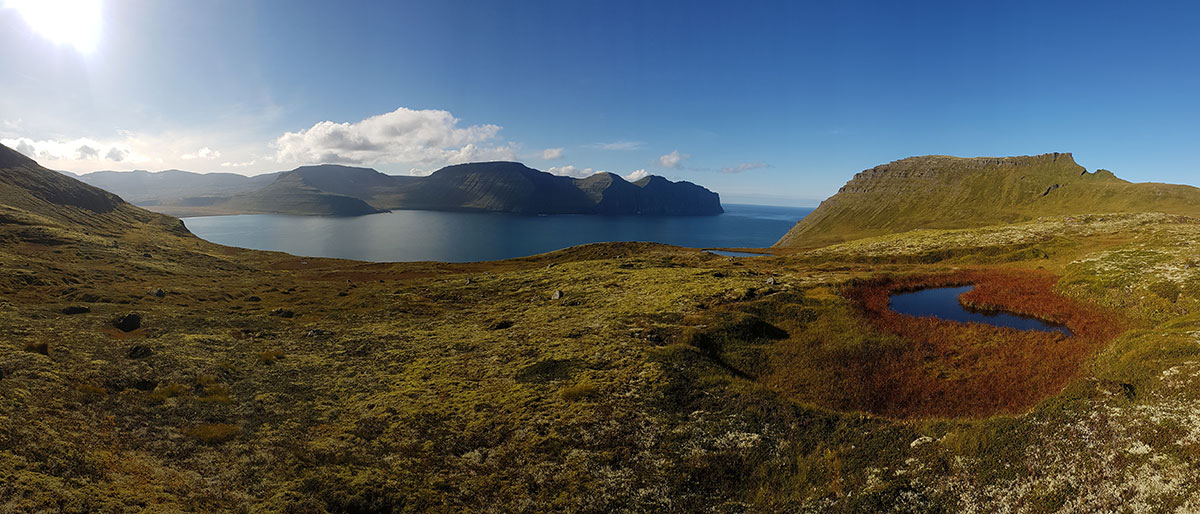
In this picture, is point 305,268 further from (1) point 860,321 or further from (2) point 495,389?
(1) point 860,321

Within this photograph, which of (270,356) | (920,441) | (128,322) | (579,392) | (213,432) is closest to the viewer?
(920,441)

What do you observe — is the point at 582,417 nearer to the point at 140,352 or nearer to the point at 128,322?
the point at 140,352

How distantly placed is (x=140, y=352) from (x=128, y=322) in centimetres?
1140

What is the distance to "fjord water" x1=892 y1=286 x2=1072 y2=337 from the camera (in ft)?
112

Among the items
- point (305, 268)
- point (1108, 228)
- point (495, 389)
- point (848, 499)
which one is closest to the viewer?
point (848, 499)

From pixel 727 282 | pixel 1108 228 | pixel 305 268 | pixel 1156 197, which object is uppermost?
pixel 1156 197

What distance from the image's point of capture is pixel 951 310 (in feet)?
128

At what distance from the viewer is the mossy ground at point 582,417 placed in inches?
591

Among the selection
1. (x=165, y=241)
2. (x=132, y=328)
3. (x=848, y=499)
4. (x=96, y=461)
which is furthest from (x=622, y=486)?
(x=165, y=241)

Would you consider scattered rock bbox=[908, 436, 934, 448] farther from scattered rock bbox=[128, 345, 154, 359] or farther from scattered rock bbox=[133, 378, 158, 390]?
scattered rock bbox=[128, 345, 154, 359]

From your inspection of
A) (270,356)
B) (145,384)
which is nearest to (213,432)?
(145,384)

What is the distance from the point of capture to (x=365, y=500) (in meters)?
16.1

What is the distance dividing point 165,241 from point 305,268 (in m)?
74.0

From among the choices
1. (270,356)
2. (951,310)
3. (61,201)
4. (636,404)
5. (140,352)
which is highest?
(61,201)
